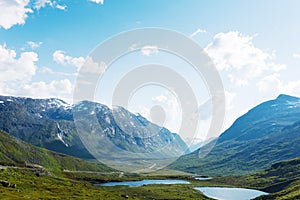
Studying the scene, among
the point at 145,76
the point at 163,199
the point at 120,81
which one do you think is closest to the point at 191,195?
the point at 163,199

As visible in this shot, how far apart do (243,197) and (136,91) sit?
315 feet

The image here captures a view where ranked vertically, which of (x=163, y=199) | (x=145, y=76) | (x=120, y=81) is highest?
(x=145, y=76)

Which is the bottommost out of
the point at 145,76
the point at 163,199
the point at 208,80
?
the point at 163,199

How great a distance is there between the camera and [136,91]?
147 metres

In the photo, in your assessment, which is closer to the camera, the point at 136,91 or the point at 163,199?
the point at 136,91

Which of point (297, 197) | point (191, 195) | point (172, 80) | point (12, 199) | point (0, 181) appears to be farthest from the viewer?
point (191, 195)

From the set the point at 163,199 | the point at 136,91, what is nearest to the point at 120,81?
the point at 136,91

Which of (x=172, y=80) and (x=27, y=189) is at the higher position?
(x=172, y=80)

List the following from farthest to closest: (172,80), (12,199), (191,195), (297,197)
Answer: (191,195)
(172,80)
(297,197)
(12,199)

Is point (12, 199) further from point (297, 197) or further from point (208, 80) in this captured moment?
point (297, 197)

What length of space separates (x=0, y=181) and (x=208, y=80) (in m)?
87.6

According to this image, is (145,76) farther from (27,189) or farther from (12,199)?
(12,199)

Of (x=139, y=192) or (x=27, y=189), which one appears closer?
(x=27, y=189)

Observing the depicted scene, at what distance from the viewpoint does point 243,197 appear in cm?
18575
